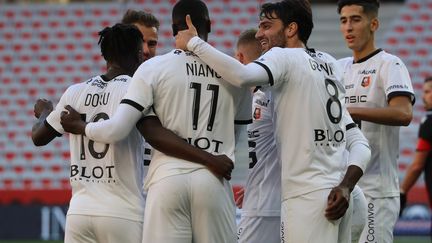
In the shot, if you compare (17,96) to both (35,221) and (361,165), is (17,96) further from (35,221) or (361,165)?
(361,165)

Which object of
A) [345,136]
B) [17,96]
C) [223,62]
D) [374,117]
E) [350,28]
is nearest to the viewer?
[223,62]

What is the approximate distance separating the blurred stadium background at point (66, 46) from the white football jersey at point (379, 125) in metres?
11.3

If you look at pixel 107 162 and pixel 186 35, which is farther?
pixel 107 162

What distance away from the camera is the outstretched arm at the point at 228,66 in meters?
5.18

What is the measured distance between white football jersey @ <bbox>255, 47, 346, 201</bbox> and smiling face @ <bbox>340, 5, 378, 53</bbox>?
1.50m

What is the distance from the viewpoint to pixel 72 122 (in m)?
5.57

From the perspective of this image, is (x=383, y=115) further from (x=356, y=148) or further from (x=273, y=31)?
(x=273, y=31)

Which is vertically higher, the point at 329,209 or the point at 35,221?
the point at 329,209

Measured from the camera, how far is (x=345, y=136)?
221 inches

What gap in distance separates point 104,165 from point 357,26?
2.41 meters

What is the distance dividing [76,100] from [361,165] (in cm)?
182

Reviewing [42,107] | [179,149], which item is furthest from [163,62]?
[42,107]

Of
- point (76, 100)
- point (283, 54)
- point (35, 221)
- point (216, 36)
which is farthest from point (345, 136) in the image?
point (216, 36)

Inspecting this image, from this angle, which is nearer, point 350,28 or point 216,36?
point 350,28
